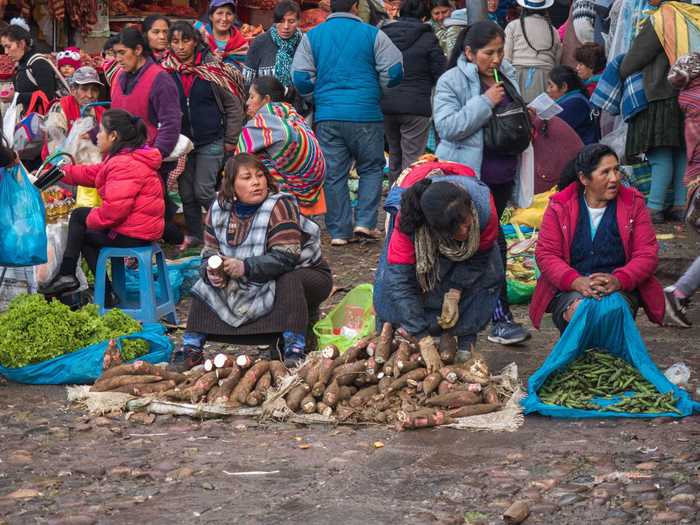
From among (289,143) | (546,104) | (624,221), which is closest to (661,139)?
(546,104)

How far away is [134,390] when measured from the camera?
6324 millimetres

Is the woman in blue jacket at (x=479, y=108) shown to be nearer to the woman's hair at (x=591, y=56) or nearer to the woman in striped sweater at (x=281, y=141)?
the woman in striped sweater at (x=281, y=141)

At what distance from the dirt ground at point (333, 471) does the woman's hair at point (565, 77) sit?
5.46 metres

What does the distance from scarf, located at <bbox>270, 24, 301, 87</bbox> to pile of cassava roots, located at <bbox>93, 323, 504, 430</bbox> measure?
4862mm

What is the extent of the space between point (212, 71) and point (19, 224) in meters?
3.43

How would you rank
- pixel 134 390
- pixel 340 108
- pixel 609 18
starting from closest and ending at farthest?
pixel 134 390, pixel 340 108, pixel 609 18

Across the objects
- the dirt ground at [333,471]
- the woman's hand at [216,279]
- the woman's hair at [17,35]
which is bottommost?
the dirt ground at [333,471]

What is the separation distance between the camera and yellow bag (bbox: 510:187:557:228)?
9.76 m

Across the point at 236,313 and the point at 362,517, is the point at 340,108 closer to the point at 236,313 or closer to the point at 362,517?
the point at 236,313

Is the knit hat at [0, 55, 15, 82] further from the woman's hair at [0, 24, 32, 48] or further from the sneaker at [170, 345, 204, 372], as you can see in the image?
the sneaker at [170, 345, 204, 372]

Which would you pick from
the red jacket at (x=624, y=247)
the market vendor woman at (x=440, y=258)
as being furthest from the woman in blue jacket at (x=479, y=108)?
the market vendor woman at (x=440, y=258)

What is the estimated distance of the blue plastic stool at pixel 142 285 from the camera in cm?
800

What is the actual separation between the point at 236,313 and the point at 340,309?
36.2 inches

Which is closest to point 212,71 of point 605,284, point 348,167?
point 348,167
